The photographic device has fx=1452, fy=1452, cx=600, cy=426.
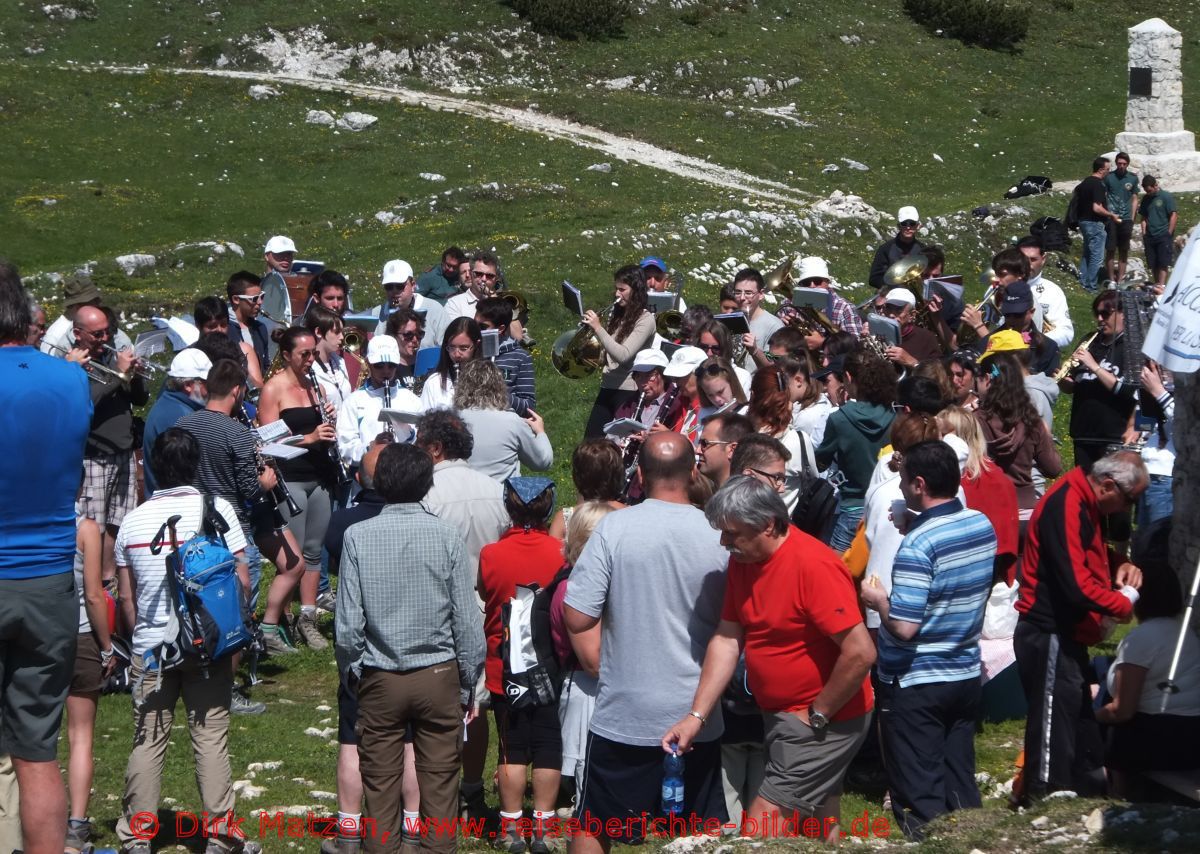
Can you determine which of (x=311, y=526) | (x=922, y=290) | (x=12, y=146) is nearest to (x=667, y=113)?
(x=12, y=146)

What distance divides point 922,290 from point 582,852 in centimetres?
829

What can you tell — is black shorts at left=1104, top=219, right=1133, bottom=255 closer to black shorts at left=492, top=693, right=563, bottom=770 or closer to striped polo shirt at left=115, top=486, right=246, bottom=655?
black shorts at left=492, top=693, right=563, bottom=770

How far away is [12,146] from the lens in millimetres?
31859

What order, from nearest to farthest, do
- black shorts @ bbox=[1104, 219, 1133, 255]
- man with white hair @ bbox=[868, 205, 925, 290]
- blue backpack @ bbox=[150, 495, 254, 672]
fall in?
blue backpack @ bbox=[150, 495, 254, 672], man with white hair @ bbox=[868, 205, 925, 290], black shorts @ bbox=[1104, 219, 1133, 255]

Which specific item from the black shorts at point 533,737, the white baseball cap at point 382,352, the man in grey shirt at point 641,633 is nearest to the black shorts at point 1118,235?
the white baseball cap at point 382,352

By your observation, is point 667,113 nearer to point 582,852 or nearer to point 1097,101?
point 1097,101

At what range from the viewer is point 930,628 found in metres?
6.25

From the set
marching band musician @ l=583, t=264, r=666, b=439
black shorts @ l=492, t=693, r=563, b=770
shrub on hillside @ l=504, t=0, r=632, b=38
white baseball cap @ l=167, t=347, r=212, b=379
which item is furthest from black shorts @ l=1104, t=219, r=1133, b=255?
shrub on hillside @ l=504, t=0, r=632, b=38

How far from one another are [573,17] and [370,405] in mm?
39061

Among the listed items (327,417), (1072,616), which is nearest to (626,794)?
(1072,616)

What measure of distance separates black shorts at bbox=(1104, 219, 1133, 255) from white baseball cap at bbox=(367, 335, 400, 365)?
1688 centimetres

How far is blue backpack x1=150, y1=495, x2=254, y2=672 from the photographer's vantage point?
6.46 meters

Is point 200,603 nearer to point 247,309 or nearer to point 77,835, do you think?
point 77,835

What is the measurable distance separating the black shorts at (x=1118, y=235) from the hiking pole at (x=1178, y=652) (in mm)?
18543
